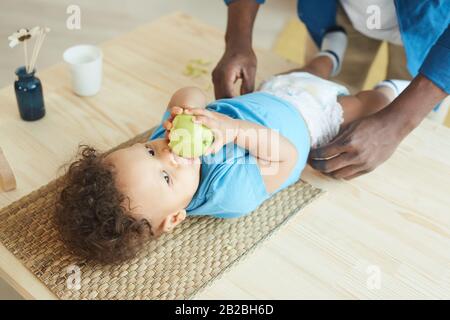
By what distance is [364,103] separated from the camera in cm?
135

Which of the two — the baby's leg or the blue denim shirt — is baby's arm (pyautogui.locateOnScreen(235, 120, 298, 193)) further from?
the blue denim shirt

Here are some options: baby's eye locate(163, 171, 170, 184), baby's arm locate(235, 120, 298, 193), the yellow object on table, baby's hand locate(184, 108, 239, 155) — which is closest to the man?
baby's arm locate(235, 120, 298, 193)

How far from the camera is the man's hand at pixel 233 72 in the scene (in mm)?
1335

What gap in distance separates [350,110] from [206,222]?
489 mm

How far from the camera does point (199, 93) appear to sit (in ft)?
4.25

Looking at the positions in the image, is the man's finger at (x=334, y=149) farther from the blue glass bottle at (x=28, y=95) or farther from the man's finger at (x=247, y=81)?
the blue glass bottle at (x=28, y=95)

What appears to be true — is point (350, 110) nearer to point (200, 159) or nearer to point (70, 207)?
point (200, 159)

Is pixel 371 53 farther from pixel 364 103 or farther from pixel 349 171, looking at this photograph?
pixel 349 171

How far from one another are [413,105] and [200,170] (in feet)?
1.68

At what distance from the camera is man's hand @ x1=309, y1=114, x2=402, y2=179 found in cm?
116

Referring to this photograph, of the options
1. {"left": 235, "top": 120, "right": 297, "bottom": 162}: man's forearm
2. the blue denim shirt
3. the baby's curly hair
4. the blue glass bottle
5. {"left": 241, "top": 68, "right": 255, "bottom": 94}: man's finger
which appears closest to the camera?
the baby's curly hair

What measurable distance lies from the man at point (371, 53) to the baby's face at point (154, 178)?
13.7 inches
